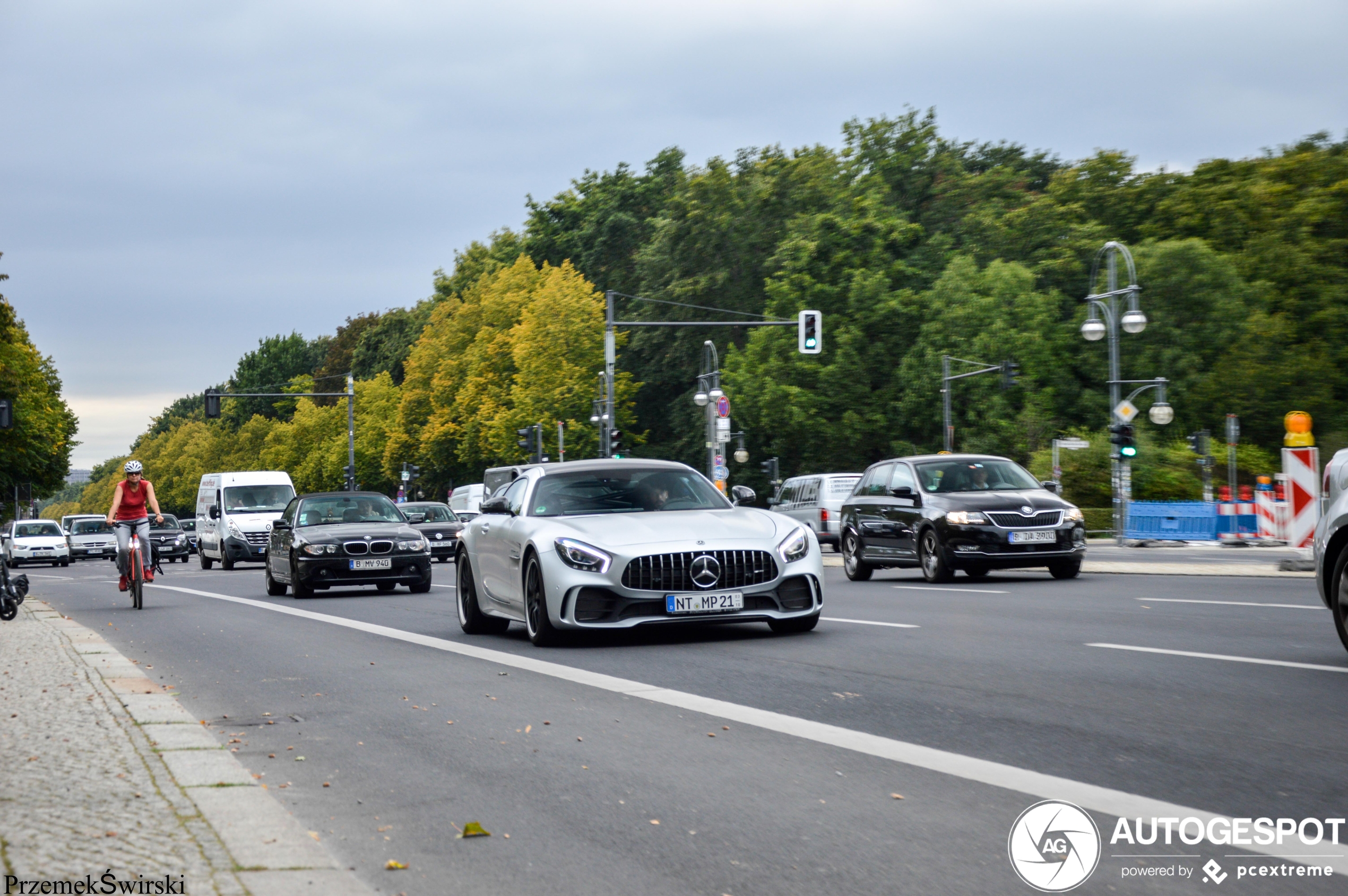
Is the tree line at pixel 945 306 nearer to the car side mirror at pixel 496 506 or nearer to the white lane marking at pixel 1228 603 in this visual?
the white lane marking at pixel 1228 603

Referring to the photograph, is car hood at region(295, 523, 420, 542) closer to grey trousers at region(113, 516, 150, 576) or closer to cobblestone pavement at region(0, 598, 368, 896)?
grey trousers at region(113, 516, 150, 576)

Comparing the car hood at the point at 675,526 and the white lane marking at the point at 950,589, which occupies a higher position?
the car hood at the point at 675,526

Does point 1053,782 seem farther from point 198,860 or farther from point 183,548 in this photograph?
point 183,548

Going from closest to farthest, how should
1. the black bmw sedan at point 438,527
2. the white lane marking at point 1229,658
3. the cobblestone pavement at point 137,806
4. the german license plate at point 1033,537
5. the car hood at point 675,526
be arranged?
the cobblestone pavement at point 137,806 → the white lane marking at point 1229,658 → the car hood at point 675,526 → the german license plate at point 1033,537 → the black bmw sedan at point 438,527

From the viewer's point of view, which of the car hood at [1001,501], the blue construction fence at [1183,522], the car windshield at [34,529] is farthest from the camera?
the car windshield at [34,529]

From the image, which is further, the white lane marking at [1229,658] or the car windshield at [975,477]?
the car windshield at [975,477]

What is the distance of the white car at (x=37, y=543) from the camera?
164ft

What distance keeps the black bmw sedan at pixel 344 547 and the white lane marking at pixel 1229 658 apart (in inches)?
494

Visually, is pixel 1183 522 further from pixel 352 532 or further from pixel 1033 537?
pixel 352 532

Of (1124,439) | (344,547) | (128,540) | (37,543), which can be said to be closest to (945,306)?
(1124,439)

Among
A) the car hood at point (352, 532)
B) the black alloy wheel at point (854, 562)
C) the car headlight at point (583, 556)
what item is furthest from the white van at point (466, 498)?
the car headlight at point (583, 556)

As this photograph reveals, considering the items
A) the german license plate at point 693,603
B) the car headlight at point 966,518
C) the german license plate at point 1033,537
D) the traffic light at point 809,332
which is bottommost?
the german license plate at point 693,603

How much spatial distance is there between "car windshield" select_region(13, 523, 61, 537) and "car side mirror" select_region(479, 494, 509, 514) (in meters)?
42.4

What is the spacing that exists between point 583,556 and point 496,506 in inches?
83.6
